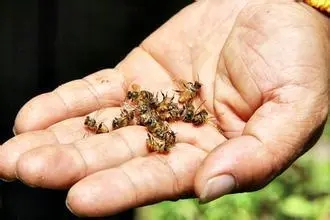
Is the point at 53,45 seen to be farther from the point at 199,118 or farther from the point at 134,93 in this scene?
the point at 199,118

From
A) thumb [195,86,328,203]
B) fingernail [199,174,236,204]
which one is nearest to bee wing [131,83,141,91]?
thumb [195,86,328,203]

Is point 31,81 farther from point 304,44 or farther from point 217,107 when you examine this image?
point 304,44

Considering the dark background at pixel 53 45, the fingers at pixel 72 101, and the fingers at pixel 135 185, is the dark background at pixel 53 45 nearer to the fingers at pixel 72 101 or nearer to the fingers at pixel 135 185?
the fingers at pixel 72 101

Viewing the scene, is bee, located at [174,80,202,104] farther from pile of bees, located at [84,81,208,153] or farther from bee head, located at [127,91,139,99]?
bee head, located at [127,91,139,99]

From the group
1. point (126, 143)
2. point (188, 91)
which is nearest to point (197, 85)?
point (188, 91)

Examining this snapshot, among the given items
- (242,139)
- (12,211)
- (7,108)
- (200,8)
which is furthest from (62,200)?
(242,139)

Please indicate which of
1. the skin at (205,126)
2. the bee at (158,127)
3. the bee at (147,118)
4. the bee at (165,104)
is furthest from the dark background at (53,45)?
the bee at (158,127)
